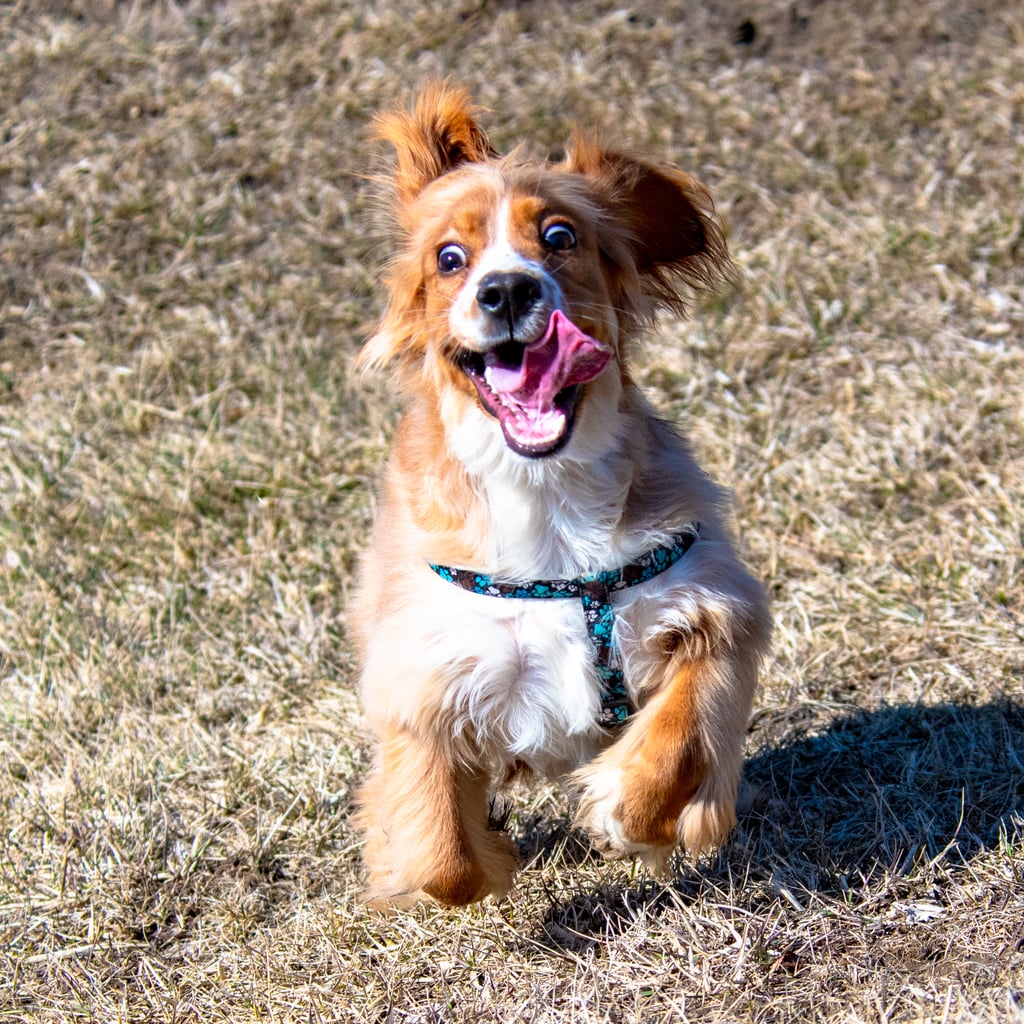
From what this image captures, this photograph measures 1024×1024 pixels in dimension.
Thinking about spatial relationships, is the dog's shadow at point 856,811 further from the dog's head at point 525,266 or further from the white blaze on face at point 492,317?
the white blaze on face at point 492,317

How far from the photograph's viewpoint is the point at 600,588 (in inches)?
127

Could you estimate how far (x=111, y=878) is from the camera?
3.76 m

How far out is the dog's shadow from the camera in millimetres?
3396

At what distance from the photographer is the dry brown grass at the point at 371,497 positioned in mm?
3314

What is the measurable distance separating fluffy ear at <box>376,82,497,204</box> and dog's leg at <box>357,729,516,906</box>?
60.8 inches

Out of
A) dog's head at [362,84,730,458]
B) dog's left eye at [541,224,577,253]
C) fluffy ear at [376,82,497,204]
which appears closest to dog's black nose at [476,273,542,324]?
dog's head at [362,84,730,458]

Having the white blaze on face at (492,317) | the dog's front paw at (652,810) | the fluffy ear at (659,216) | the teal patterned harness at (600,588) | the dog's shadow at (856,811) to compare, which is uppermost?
the white blaze on face at (492,317)

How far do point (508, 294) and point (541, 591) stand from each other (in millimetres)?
725

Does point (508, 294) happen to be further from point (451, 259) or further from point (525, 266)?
point (451, 259)

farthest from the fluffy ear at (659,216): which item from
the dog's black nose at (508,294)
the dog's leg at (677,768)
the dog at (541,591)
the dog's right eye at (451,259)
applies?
the dog's leg at (677,768)

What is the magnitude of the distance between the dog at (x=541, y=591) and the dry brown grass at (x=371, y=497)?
1.17ft

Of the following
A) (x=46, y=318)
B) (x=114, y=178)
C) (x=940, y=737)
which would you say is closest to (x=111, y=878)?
(x=940, y=737)

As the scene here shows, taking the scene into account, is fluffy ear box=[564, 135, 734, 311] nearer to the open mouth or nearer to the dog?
the dog

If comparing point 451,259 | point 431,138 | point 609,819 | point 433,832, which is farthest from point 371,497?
point 609,819
